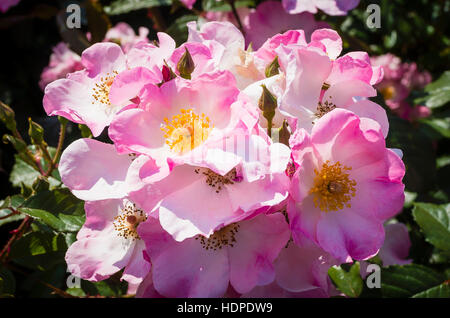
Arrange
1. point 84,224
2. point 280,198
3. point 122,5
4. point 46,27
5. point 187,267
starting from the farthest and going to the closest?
point 46,27 → point 122,5 → point 84,224 → point 187,267 → point 280,198

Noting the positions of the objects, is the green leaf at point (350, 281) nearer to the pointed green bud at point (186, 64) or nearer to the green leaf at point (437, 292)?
the green leaf at point (437, 292)

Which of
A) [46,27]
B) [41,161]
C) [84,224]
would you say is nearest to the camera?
[84,224]

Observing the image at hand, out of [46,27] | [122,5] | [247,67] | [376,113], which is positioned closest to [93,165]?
[247,67]

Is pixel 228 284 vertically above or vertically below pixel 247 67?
below

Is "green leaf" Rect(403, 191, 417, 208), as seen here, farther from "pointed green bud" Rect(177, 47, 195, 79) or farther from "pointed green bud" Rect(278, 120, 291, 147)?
"pointed green bud" Rect(177, 47, 195, 79)

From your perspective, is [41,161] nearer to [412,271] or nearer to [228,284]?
[228,284]

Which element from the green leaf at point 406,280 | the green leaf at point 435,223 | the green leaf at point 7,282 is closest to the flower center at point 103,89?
the green leaf at point 7,282
